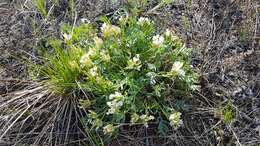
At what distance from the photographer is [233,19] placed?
300cm

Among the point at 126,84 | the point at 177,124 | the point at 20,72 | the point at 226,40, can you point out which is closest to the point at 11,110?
the point at 20,72

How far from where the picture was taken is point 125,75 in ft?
7.58

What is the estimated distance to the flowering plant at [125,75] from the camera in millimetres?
2270

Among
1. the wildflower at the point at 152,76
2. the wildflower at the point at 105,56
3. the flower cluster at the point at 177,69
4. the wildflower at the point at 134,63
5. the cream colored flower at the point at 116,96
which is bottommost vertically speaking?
the cream colored flower at the point at 116,96

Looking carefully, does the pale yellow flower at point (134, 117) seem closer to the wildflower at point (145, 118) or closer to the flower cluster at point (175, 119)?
the wildflower at point (145, 118)

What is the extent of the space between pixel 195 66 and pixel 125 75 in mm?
565

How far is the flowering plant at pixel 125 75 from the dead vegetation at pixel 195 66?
118 millimetres

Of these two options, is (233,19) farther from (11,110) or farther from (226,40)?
(11,110)

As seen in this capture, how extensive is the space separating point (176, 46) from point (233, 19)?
0.69m

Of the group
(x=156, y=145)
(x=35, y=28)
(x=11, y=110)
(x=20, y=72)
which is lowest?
(x=156, y=145)

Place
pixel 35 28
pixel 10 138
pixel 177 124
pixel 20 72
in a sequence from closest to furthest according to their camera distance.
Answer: pixel 177 124
pixel 10 138
pixel 20 72
pixel 35 28

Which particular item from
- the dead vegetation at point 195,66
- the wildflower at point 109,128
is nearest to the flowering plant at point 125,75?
the wildflower at point 109,128

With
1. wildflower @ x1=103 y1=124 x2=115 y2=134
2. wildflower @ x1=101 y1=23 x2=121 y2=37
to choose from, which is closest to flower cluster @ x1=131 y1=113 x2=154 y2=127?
wildflower @ x1=103 y1=124 x2=115 y2=134

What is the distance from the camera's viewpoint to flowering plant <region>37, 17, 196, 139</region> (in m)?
2.27
